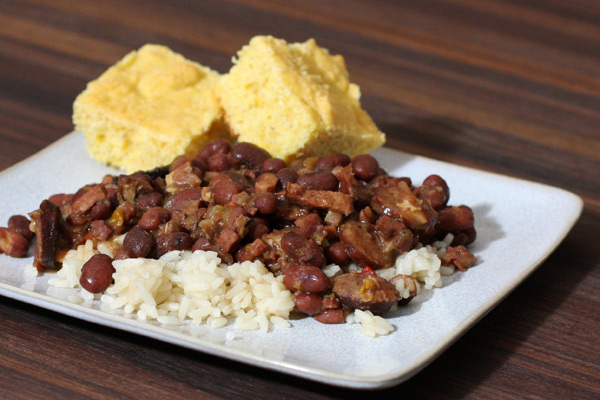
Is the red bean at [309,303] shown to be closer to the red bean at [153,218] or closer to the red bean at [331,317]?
the red bean at [331,317]

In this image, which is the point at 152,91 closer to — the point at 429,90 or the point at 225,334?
the point at 225,334

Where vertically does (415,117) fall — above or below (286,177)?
above

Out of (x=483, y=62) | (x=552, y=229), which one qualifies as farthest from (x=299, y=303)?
(x=483, y=62)

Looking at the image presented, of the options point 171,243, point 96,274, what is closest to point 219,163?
point 171,243

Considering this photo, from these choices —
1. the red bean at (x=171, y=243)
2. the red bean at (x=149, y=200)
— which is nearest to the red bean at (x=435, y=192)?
the red bean at (x=171, y=243)

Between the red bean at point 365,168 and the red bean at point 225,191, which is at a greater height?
the red bean at point 365,168

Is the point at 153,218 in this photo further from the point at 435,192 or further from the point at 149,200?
the point at 435,192

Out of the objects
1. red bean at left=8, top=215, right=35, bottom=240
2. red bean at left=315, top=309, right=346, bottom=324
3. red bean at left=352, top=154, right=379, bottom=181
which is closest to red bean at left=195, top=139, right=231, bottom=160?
red bean at left=352, top=154, right=379, bottom=181
